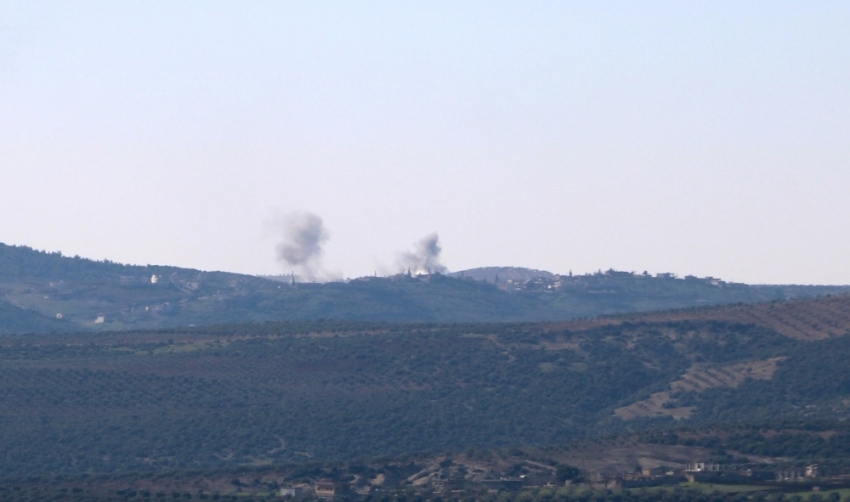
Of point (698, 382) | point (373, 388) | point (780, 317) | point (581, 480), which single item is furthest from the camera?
point (780, 317)

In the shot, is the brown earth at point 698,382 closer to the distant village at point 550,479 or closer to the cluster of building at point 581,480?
the distant village at point 550,479

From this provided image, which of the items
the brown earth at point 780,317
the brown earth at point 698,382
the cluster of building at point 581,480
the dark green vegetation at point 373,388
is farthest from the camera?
the brown earth at point 780,317

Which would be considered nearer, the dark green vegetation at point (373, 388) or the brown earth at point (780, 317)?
the dark green vegetation at point (373, 388)

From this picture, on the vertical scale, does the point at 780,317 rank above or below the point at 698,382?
above

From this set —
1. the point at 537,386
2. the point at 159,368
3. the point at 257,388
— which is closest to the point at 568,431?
the point at 537,386

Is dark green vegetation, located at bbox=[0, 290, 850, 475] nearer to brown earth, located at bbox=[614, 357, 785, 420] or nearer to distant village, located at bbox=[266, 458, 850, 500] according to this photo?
brown earth, located at bbox=[614, 357, 785, 420]

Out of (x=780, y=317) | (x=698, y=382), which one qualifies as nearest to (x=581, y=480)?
(x=698, y=382)

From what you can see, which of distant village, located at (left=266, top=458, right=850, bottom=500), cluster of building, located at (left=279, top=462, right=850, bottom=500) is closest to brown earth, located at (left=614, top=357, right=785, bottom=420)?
distant village, located at (left=266, top=458, right=850, bottom=500)

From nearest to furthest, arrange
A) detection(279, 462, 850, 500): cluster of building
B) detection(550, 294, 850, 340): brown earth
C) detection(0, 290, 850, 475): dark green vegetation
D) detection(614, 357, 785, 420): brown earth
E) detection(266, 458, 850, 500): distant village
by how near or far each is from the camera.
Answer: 1. detection(266, 458, 850, 500): distant village
2. detection(279, 462, 850, 500): cluster of building
3. detection(0, 290, 850, 475): dark green vegetation
4. detection(614, 357, 785, 420): brown earth
5. detection(550, 294, 850, 340): brown earth

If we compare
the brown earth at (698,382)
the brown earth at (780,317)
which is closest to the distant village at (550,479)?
the brown earth at (698,382)

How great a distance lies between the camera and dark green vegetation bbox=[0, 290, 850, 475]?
10881cm

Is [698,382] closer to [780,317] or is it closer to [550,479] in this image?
[780,317]

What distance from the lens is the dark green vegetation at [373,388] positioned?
109m

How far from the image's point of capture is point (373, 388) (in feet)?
428
